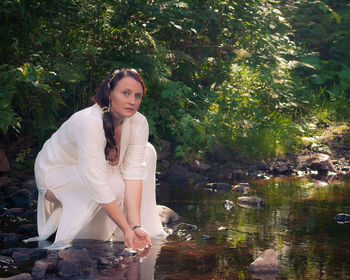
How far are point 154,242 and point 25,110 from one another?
3.28m

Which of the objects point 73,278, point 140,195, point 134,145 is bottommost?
point 73,278

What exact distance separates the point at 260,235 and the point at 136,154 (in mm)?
1320

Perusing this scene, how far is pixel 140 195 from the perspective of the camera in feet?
13.8

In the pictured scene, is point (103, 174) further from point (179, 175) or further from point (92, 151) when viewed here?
point (179, 175)

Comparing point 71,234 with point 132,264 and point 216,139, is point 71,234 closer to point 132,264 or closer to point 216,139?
point 132,264

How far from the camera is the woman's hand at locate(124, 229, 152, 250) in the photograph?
388 centimetres

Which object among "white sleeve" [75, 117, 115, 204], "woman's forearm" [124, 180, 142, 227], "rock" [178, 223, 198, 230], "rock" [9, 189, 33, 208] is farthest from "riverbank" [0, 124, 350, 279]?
"rock" [178, 223, 198, 230]

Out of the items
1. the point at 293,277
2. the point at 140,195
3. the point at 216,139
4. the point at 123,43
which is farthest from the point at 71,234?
the point at 216,139

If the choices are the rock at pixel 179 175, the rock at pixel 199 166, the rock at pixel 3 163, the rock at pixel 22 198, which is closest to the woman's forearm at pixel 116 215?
the rock at pixel 22 198

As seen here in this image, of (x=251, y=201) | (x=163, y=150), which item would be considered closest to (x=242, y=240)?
(x=251, y=201)

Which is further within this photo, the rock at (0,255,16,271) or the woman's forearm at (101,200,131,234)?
the woman's forearm at (101,200,131,234)

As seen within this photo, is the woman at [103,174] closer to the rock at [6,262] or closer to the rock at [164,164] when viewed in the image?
the rock at [6,262]

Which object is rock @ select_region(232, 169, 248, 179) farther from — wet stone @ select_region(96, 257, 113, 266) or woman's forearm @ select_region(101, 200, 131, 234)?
wet stone @ select_region(96, 257, 113, 266)

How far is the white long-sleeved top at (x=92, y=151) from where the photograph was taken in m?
3.90
